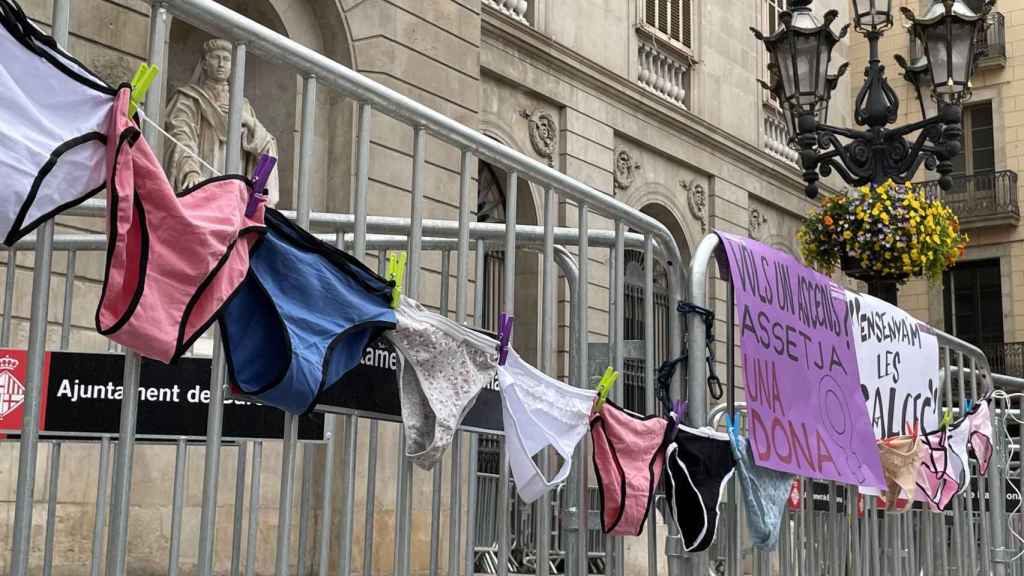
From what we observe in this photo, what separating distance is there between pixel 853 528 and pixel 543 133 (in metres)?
12.7

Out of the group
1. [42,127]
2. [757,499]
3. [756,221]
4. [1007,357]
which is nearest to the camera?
[42,127]

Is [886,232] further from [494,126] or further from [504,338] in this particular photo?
[504,338]

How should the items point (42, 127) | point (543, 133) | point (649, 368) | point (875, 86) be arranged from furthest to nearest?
point (543, 133), point (875, 86), point (649, 368), point (42, 127)

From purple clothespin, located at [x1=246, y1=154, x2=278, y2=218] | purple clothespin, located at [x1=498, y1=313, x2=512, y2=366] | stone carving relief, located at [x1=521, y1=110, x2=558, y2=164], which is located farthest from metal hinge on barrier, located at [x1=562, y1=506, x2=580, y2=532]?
stone carving relief, located at [x1=521, y1=110, x2=558, y2=164]

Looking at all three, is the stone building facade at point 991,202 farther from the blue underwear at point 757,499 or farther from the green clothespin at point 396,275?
the green clothespin at point 396,275

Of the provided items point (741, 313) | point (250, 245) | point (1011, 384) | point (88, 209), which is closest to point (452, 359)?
point (250, 245)

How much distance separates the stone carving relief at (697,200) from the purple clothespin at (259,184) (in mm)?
19038

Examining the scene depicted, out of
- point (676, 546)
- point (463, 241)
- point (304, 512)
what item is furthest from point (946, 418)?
point (304, 512)

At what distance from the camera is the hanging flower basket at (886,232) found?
12.0m

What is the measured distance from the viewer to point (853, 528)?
5.86 metres

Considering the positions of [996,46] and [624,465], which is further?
[996,46]

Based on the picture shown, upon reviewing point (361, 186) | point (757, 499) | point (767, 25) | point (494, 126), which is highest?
point (767, 25)

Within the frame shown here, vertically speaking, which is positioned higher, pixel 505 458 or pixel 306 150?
pixel 306 150

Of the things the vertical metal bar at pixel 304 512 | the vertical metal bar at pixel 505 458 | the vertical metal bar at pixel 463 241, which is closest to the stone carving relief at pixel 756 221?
the vertical metal bar at pixel 505 458
